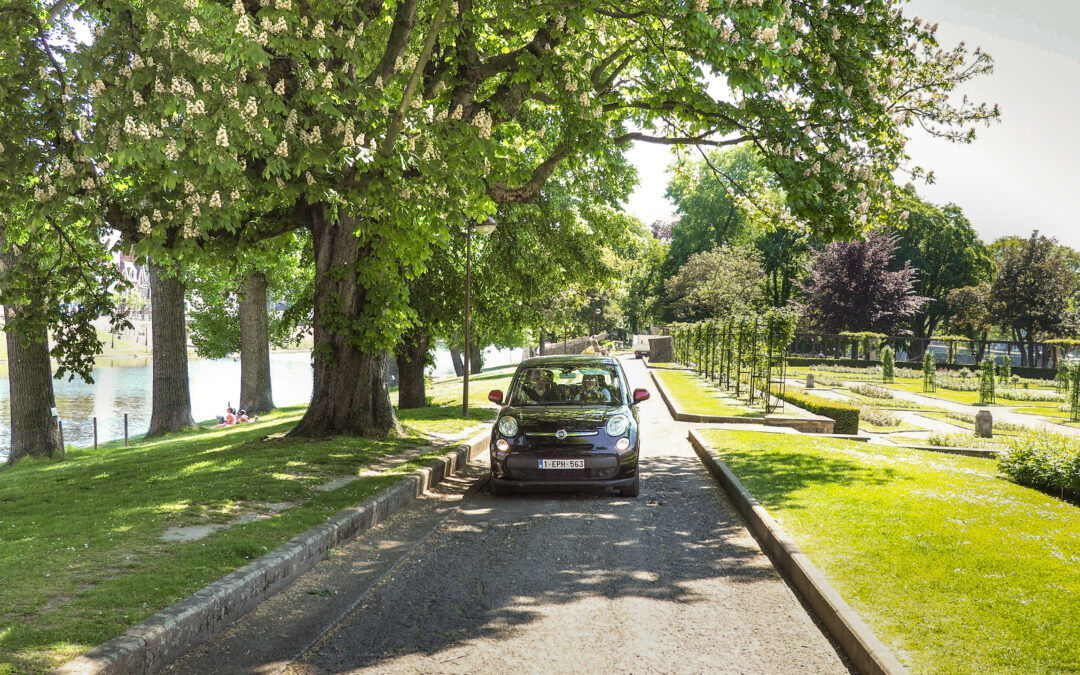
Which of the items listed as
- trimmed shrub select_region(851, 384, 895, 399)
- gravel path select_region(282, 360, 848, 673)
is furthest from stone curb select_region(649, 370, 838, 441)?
trimmed shrub select_region(851, 384, 895, 399)

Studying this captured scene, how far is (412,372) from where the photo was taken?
2138 cm

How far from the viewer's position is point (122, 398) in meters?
43.6

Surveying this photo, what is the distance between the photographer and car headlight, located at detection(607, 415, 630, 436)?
9320 millimetres

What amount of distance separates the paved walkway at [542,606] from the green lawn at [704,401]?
39.2 feet

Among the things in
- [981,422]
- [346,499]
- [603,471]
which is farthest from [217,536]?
[981,422]

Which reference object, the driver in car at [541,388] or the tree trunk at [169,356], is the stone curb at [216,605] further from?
the tree trunk at [169,356]

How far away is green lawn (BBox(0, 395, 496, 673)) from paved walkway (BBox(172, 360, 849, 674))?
57 centimetres

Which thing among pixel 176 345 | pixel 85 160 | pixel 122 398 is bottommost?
pixel 122 398

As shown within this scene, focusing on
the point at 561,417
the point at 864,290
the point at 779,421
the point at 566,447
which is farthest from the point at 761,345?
the point at 864,290

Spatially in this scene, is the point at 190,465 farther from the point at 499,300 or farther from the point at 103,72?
the point at 499,300

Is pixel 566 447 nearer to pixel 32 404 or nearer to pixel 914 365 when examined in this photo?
pixel 32 404

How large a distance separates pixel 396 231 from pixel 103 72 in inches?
158

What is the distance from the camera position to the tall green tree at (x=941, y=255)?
7144cm

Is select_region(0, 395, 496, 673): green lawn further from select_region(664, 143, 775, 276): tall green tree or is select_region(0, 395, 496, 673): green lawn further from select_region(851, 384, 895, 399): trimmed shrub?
select_region(664, 143, 775, 276): tall green tree
